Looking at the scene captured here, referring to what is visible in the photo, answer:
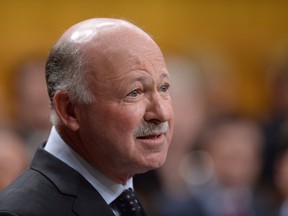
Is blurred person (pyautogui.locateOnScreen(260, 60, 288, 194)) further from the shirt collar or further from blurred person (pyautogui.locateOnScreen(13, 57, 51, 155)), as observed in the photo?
the shirt collar

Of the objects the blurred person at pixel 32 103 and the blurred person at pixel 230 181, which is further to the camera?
the blurred person at pixel 32 103

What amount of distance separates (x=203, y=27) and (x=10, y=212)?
14.4 ft

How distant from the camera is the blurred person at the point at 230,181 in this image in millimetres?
4301

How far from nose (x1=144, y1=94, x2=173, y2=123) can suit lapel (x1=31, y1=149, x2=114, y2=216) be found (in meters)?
0.25

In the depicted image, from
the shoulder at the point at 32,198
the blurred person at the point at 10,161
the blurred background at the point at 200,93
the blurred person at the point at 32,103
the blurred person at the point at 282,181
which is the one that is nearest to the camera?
the shoulder at the point at 32,198

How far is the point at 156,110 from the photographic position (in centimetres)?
234

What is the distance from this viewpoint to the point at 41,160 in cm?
239

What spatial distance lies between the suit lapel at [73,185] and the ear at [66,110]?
11 cm

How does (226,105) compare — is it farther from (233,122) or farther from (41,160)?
(41,160)

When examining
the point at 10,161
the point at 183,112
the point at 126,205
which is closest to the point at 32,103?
the point at 183,112

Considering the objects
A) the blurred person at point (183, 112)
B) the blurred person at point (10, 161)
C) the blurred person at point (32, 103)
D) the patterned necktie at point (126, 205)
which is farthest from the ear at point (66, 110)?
the blurred person at point (183, 112)

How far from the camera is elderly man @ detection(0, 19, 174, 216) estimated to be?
A: 230cm

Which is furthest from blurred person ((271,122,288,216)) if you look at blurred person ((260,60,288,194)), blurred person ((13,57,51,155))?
blurred person ((13,57,51,155))

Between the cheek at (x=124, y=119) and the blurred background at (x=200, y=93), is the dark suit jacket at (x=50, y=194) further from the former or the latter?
the blurred background at (x=200, y=93)
